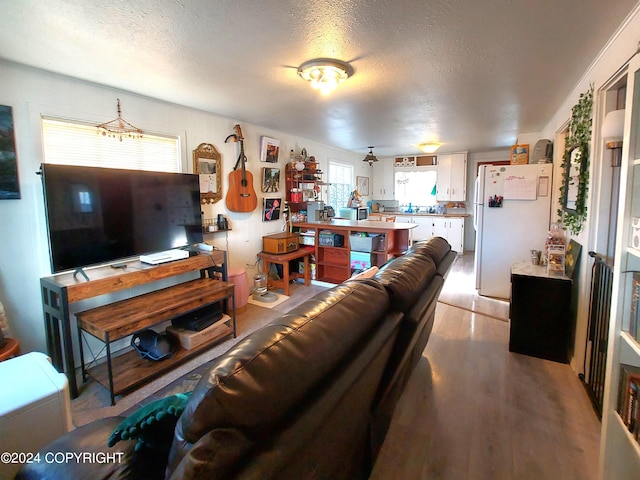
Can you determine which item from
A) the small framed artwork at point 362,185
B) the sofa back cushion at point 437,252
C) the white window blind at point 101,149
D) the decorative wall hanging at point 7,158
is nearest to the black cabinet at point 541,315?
the sofa back cushion at point 437,252

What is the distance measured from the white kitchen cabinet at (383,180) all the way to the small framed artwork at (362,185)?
35 centimetres

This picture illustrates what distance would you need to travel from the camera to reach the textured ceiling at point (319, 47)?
153cm

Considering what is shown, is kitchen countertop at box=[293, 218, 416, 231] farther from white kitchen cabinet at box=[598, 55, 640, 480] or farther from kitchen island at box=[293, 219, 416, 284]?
white kitchen cabinet at box=[598, 55, 640, 480]

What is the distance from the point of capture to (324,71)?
85.4 inches

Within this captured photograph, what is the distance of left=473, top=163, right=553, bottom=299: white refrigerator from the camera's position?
3.74 metres

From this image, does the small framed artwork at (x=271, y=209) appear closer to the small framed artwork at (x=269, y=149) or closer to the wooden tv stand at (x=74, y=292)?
the small framed artwork at (x=269, y=149)

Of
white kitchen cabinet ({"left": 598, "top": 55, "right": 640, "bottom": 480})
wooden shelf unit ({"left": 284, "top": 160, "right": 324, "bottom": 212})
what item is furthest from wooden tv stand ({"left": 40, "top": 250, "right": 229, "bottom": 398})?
white kitchen cabinet ({"left": 598, "top": 55, "right": 640, "bottom": 480})

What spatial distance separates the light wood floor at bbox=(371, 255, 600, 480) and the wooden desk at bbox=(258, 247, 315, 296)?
2036mm

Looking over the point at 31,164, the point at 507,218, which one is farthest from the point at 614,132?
the point at 31,164

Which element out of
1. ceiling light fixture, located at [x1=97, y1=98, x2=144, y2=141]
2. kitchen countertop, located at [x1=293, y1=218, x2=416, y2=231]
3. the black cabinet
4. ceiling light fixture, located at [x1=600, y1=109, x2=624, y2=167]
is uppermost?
ceiling light fixture, located at [x1=97, y1=98, x2=144, y2=141]

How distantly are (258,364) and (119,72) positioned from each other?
8.40 feet

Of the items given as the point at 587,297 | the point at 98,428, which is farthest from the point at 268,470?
the point at 587,297

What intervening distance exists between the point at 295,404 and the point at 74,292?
203 cm

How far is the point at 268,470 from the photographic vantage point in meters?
0.62
